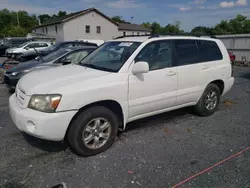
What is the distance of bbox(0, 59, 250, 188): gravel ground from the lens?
2486 mm

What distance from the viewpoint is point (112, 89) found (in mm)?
2938

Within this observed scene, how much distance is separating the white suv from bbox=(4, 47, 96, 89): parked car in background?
2864 mm

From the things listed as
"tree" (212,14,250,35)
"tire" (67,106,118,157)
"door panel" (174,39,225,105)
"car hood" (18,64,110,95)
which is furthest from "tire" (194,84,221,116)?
"tree" (212,14,250,35)

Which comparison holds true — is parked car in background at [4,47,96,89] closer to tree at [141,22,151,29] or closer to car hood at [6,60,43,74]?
car hood at [6,60,43,74]

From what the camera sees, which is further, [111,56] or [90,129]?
[111,56]

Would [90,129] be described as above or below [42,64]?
below

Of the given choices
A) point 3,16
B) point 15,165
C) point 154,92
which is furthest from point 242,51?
point 3,16

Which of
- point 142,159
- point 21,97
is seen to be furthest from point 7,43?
point 142,159

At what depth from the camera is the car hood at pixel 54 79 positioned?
2.72 meters

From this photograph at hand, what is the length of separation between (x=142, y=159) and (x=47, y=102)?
60.6 inches

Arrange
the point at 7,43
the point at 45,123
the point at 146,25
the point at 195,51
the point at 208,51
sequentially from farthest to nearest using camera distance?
the point at 146,25 → the point at 7,43 → the point at 208,51 → the point at 195,51 → the point at 45,123

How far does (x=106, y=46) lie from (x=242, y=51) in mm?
14176

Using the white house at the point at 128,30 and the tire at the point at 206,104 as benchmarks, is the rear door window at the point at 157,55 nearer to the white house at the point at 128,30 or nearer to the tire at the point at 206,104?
the tire at the point at 206,104

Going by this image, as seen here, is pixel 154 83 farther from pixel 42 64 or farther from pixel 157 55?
pixel 42 64
